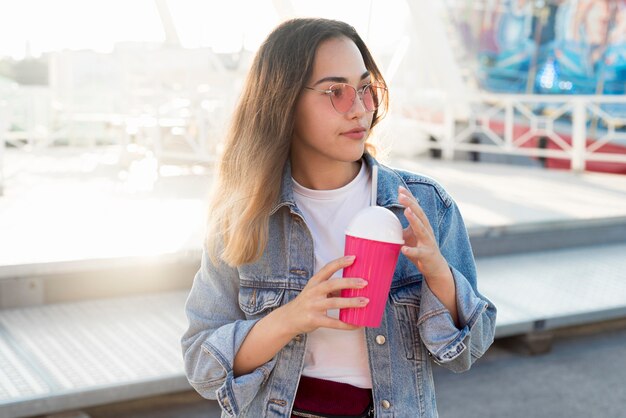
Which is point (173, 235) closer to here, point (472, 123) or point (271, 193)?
point (271, 193)

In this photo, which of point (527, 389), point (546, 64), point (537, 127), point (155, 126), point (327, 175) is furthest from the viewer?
point (546, 64)

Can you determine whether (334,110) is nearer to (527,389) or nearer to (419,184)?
(419,184)

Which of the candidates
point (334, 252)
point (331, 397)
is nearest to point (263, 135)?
point (334, 252)

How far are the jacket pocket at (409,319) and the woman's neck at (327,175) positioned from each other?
222 mm

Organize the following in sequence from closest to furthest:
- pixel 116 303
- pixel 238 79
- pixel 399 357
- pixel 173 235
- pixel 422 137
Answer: pixel 399 357, pixel 116 303, pixel 173 235, pixel 238 79, pixel 422 137

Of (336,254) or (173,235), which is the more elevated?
(336,254)

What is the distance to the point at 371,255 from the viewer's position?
3.85 ft

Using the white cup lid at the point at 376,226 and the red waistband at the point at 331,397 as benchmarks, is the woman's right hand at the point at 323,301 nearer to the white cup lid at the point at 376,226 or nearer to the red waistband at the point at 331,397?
the white cup lid at the point at 376,226

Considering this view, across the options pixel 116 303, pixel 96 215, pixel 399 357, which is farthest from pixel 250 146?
pixel 96 215

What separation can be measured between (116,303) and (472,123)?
18.1 feet

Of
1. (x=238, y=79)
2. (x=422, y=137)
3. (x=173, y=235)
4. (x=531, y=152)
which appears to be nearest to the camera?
(x=173, y=235)

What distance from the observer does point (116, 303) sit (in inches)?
136

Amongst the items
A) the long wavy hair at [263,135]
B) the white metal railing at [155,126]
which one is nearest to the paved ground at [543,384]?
the long wavy hair at [263,135]

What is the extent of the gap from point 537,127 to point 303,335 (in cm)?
787
